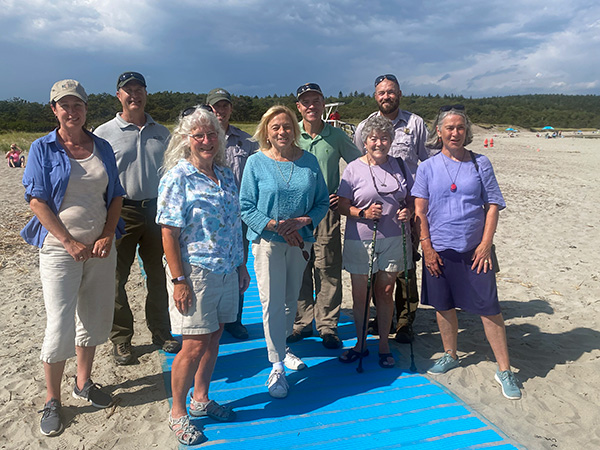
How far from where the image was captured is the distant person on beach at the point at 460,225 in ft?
11.2

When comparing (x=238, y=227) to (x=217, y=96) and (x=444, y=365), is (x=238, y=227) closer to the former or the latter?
(x=217, y=96)

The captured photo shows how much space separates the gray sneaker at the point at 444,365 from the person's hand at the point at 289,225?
5.66 ft

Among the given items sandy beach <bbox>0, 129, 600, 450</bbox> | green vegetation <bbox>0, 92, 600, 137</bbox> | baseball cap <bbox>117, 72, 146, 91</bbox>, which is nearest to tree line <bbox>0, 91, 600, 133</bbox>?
green vegetation <bbox>0, 92, 600, 137</bbox>

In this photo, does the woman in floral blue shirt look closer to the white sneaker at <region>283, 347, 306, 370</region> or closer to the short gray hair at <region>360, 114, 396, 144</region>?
the white sneaker at <region>283, 347, 306, 370</region>

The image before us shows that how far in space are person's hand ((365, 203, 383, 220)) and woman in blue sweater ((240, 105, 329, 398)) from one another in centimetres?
36

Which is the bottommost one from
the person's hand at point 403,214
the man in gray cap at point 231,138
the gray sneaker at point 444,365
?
the gray sneaker at point 444,365

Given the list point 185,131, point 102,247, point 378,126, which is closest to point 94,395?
point 102,247

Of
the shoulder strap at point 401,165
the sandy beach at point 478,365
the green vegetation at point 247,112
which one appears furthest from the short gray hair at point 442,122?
the green vegetation at point 247,112

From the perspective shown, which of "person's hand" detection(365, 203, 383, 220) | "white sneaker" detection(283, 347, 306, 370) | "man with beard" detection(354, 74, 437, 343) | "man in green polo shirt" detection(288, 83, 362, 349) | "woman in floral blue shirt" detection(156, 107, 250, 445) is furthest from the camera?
"man with beard" detection(354, 74, 437, 343)

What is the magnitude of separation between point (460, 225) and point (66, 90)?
2910 millimetres

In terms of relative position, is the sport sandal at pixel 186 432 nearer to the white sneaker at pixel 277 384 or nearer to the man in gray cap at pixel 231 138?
the white sneaker at pixel 277 384

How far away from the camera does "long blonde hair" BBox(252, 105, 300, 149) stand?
3.36 meters

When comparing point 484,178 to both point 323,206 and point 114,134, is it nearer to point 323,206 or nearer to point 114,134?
point 323,206

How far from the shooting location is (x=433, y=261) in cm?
359
